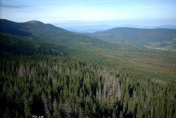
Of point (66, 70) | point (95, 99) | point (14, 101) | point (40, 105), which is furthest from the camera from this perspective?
point (66, 70)

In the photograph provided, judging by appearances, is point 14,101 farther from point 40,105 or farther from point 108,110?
point 108,110

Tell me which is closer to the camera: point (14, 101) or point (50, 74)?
point (14, 101)

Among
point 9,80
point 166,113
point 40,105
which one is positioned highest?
point 9,80

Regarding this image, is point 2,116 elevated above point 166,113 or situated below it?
above

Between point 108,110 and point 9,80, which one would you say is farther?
point 9,80

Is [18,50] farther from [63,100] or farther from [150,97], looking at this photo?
[150,97]

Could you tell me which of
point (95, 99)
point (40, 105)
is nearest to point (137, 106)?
point (95, 99)

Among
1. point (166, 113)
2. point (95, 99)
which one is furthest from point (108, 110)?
point (166, 113)

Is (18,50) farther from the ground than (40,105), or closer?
farther from the ground

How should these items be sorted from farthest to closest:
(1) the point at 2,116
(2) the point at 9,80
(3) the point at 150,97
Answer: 1. (3) the point at 150,97
2. (2) the point at 9,80
3. (1) the point at 2,116
